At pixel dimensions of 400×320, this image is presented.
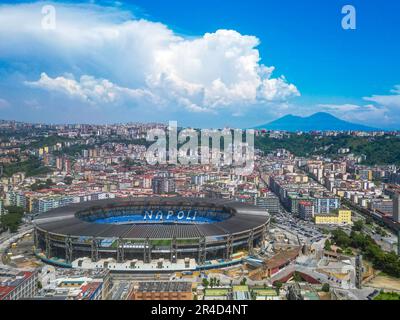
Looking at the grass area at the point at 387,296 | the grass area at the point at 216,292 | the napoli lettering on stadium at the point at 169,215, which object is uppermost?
the napoli lettering on stadium at the point at 169,215

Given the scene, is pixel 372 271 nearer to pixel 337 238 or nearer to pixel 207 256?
pixel 337 238

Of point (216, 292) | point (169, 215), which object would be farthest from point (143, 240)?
point (169, 215)

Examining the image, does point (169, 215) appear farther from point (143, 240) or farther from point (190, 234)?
point (143, 240)

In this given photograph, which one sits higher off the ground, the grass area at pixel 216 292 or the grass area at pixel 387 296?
the grass area at pixel 216 292

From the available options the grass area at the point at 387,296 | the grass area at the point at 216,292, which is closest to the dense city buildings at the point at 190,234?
the grass area at the point at 216,292

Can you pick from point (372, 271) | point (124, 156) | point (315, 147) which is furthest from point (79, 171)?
point (315, 147)

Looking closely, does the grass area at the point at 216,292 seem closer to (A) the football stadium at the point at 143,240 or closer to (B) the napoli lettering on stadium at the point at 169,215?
(A) the football stadium at the point at 143,240
